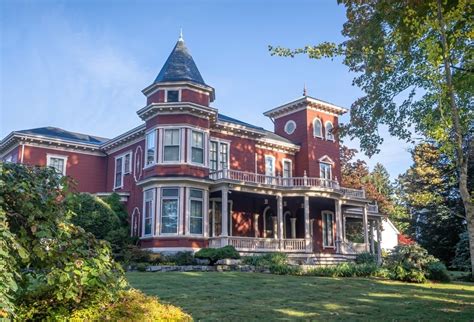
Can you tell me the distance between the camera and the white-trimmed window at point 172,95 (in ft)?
79.8

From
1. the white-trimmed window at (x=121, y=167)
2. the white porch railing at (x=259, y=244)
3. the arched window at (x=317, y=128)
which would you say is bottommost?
the white porch railing at (x=259, y=244)

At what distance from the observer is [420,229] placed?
31.4 meters

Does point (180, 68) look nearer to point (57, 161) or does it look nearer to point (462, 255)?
point (57, 161)

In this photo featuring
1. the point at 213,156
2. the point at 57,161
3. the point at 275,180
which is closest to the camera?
the point at 213,156

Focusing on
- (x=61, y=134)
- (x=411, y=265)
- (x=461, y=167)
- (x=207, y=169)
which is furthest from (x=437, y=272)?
(x=61, y=134)

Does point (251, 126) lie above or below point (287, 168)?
above

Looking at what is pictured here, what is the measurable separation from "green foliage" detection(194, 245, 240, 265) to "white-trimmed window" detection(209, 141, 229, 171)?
646cm

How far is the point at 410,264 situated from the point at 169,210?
38.5 feet

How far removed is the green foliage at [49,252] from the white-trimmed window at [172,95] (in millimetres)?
19070

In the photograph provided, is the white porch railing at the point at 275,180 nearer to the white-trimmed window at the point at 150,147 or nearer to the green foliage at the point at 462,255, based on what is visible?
the white-trimmed window at the point at 150,147

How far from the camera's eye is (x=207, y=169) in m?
24.2

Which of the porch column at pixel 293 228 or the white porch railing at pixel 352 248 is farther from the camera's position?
the porch column at pixel 293 228

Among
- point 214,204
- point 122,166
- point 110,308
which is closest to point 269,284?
point 110,308

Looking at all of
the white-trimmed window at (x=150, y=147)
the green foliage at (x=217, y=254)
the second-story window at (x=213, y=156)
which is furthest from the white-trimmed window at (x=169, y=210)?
the second-story window at (x=213, y=156)
